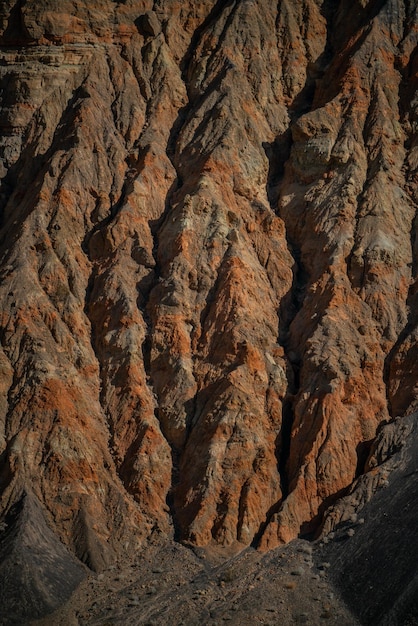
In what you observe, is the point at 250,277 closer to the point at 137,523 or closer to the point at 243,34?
the point at 137,523

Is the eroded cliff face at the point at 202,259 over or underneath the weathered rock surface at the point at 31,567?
over

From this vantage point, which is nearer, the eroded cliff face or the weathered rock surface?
the weathered rock surface

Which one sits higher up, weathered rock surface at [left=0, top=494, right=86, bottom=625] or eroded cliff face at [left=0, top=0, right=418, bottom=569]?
eroded cliff face at [left=0, top=0, right=418, bottom=569]

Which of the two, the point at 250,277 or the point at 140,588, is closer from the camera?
the point at 140,588

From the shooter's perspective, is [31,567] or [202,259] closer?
[31,567]

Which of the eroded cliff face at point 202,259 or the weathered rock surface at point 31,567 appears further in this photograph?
Result: the eroded cliff face at point 202,259

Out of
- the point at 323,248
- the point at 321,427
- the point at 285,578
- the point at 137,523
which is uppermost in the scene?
the point at 323,248

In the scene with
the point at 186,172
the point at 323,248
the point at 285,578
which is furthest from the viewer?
the point at 186,172

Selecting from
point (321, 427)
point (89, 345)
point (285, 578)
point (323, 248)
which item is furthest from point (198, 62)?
point (285, 578)
